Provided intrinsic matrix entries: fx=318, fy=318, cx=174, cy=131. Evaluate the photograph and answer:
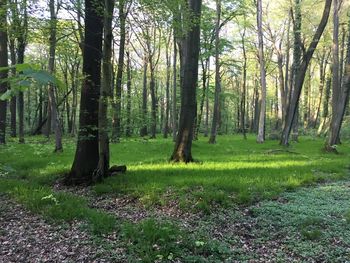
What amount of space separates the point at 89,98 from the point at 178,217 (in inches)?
153

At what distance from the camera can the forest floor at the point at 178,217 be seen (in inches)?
181

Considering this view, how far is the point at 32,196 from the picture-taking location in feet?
22.0

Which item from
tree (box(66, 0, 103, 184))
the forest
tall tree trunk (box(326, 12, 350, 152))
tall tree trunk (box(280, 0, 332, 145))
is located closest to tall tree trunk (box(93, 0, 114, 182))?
the forest

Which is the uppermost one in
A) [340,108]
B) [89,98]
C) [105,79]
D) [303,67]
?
[303,67]

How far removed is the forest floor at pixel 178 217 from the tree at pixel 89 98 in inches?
21.9

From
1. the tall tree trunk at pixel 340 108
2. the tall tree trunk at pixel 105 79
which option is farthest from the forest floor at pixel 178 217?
the tall tree trunk at pixel 340 108

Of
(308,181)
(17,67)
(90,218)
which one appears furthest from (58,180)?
(17,67)

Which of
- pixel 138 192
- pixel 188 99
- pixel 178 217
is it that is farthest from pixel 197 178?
pixel 188 99

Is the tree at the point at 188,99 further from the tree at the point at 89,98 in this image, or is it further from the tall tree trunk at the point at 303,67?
the tall tree trunk at the point at 303,67

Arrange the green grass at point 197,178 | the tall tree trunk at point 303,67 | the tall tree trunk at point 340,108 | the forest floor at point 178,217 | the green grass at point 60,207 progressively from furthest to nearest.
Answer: the tall tree trunk at point 303,67
the tall tree trunk at point 340,108
the green grass at point 197,178
the green grass at point 60,207
the forest floor at point 178,217

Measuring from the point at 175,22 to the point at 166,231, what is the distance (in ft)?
17.9

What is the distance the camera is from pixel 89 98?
A: 7938 mm

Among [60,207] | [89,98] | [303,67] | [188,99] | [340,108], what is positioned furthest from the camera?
[303,67]

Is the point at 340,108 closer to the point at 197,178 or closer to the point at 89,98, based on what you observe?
the point at 197,178
